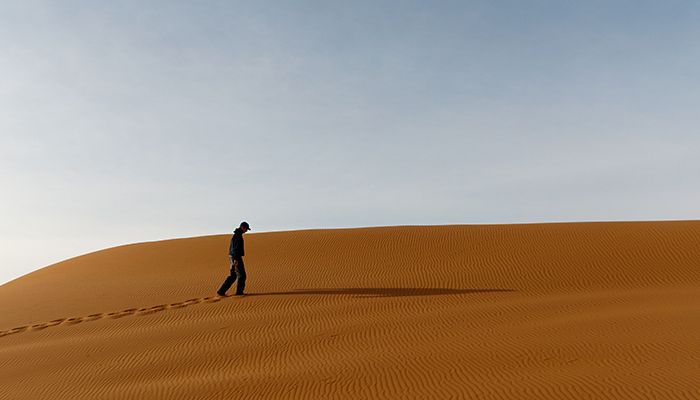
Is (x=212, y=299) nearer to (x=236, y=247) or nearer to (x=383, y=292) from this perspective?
Answer: (x=236, y=247)

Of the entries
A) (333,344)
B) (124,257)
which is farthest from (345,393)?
(124,257)

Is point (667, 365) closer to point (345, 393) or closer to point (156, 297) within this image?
point (345, 393)

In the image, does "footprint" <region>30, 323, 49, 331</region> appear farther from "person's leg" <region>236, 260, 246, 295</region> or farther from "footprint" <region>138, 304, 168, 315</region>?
"person's leg" <region>236, 260, 246, 295</region>

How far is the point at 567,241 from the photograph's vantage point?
2192cm

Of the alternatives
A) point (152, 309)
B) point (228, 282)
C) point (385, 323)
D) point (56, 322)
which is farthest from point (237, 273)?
point (385, 323)

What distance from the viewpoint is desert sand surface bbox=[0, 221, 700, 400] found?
6748mm

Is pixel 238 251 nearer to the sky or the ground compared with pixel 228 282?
nearer to the sky

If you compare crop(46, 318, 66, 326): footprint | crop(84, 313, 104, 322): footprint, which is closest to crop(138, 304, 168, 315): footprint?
crop(84, 313, 104, 322): footprint

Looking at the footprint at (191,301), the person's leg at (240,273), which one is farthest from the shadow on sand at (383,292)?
the footprint at (191,301)

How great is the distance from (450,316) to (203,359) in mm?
4602

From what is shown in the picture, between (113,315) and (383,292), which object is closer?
(113,315)

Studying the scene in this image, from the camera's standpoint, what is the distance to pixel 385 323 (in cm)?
1048

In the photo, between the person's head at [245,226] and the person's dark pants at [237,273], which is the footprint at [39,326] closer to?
the person's dark pants at [237,273]

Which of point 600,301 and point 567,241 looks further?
point 567,241
